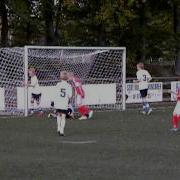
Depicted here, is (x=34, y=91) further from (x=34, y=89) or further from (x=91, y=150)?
(x=91, y=150)

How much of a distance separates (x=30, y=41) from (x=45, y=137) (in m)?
35.6

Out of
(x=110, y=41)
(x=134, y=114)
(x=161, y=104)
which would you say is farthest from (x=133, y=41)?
(x=134, y=114)

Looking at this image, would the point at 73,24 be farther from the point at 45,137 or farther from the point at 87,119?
the point at 45,137

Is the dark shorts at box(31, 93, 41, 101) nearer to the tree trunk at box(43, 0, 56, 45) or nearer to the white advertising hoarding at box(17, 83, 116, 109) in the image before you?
the white advertising hoarding at box(17, 83, 116, 109)

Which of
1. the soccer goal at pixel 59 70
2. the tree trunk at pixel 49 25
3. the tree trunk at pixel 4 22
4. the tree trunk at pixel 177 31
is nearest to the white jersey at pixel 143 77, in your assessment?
the soccer goal at pixel 59 70

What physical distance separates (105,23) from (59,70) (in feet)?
54.2

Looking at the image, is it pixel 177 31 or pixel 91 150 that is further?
pixel 177 31

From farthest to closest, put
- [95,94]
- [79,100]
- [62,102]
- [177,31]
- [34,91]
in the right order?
[177,31] < [95,94] < [34,91] < [79,100] < [62,102]

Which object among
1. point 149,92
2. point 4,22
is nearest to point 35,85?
point 149,92

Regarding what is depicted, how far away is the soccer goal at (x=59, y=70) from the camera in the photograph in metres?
26.3

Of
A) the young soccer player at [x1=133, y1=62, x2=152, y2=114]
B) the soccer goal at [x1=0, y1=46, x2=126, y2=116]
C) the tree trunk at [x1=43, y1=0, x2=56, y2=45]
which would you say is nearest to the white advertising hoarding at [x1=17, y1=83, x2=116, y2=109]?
the soccer goal at [x1=0, y1=46, x2=126, y2=116]

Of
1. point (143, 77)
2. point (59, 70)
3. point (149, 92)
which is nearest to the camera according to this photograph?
point (143, 77)

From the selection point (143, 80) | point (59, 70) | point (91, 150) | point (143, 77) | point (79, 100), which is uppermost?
point (59, 70)

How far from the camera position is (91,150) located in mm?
15305
